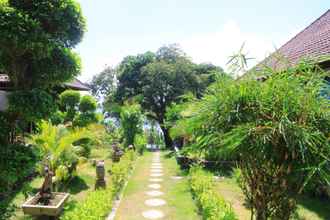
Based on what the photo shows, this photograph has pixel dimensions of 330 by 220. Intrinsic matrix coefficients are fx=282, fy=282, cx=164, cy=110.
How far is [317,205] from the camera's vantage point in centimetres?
778

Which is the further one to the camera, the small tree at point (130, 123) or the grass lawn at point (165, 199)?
the small tree at point (130, 123)

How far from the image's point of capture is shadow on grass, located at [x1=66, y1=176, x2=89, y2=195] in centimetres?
935

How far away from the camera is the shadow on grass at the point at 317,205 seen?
7121 millimetres

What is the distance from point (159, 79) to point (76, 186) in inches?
606

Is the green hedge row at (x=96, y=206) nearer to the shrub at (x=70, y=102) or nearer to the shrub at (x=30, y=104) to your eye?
the shrub at (x=30, y=104)

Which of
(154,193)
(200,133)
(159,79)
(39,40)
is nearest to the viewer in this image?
(200,133)

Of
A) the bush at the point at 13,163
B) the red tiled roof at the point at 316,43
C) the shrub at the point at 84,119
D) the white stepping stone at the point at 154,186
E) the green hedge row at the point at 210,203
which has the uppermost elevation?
the red tiled roof at the point at 316,43

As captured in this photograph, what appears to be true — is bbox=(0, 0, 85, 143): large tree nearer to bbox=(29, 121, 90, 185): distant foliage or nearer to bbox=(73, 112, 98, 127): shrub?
bbox=(29, 121, 90, 185): distant foliage

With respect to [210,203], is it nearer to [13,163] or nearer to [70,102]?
[13,163]

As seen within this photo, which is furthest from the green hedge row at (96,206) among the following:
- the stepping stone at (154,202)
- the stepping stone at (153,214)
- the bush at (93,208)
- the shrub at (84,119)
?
the shrub at (84,119)

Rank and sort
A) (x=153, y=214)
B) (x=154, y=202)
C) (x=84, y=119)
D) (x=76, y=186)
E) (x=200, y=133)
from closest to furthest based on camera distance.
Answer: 1. (x=200, y=133)
2. (x=153, y=214)
3. (x=154, y=202)
4. (x=76, y=186)
5. (x=84, y=119)

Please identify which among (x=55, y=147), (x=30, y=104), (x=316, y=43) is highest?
(x=316, y=43)

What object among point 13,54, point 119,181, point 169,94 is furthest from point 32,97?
point 169,94

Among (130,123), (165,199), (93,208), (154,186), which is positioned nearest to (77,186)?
(154,186)
